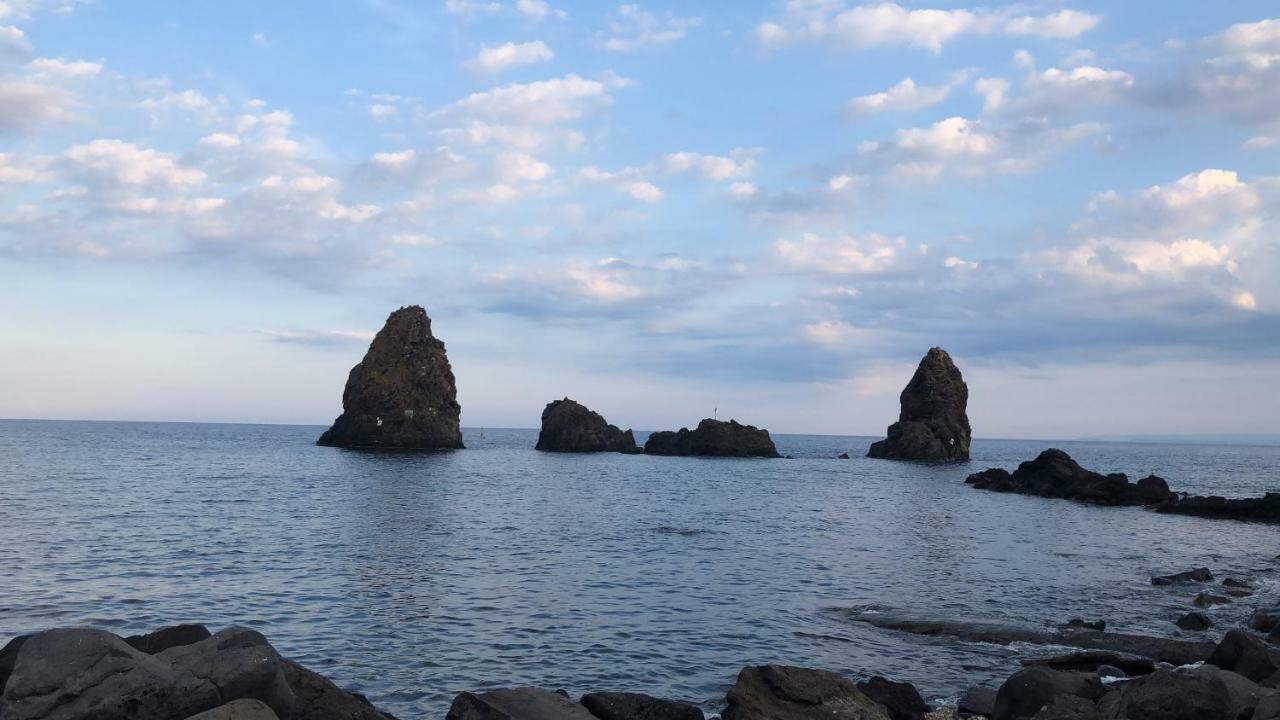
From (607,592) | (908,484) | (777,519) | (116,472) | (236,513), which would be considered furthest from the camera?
(908,484)

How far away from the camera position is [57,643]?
12055 mm

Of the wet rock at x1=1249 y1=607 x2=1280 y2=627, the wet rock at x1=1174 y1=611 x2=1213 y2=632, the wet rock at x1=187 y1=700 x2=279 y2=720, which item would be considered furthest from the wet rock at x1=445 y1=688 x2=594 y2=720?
the wet rock at x1=1249 y1=607 x2=1280 y2=627

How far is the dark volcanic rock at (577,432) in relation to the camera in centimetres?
15350

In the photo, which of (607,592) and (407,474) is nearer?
(607,592)

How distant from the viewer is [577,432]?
503 ft

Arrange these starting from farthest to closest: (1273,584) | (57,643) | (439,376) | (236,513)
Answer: (439,376), (236,513), (1273,584), (57,643)

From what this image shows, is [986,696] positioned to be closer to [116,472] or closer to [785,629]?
[785,629]

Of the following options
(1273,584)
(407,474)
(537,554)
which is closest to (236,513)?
(537,554)

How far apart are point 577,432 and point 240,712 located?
14308 cm

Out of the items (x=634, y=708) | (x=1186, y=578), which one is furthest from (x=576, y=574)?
(x=1186, y=578)

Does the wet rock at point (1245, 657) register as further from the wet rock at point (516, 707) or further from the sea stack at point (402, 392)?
the sea stack at point (402, 392)

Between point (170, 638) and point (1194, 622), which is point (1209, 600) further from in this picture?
point (170, 638)

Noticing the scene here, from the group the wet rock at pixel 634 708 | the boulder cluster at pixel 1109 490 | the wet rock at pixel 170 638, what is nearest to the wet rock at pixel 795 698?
the wet rock at pixel 634 708

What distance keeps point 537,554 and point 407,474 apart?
50068 mm
